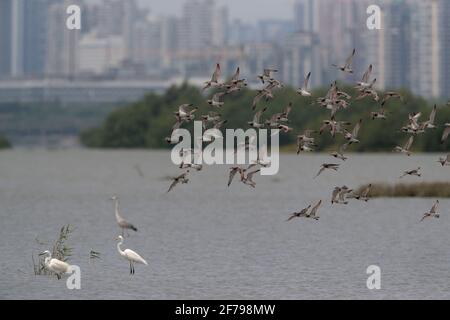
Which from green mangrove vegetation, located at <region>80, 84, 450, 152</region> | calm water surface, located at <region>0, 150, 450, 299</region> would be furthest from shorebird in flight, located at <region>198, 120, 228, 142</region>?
green mangrove vegetation, located at <region>80, 84, 450, 152</region>

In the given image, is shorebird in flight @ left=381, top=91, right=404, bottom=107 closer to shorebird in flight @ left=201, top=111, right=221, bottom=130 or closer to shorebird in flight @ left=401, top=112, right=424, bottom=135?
shorebird in flight @ left=401, top=112, right=424, bottom=135

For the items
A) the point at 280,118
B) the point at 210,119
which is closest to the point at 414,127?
the point at 280,118

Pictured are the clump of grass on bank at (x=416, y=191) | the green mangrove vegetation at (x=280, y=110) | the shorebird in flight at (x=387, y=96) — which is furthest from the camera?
the green mangrove vegetation at (x=280, y=110)

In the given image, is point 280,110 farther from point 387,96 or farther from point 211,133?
point 387,96

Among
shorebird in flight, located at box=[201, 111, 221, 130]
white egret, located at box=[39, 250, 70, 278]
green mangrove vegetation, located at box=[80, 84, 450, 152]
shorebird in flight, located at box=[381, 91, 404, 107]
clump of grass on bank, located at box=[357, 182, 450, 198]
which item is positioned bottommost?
green mangrove vegetation, located at box=[80, 84, 450, 152]

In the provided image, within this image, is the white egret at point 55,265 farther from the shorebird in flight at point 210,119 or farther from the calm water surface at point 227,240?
the shorebird in flight at point 210,119

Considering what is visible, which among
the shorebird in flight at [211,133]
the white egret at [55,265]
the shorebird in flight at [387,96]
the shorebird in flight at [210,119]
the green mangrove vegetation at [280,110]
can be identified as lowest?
the green mangrove vegetation at [280,110]

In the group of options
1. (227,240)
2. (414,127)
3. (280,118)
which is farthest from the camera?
(227,240)

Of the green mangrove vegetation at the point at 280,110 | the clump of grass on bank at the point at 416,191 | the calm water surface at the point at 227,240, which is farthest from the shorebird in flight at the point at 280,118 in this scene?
the green mangrove vegetation at the point at 280,110
